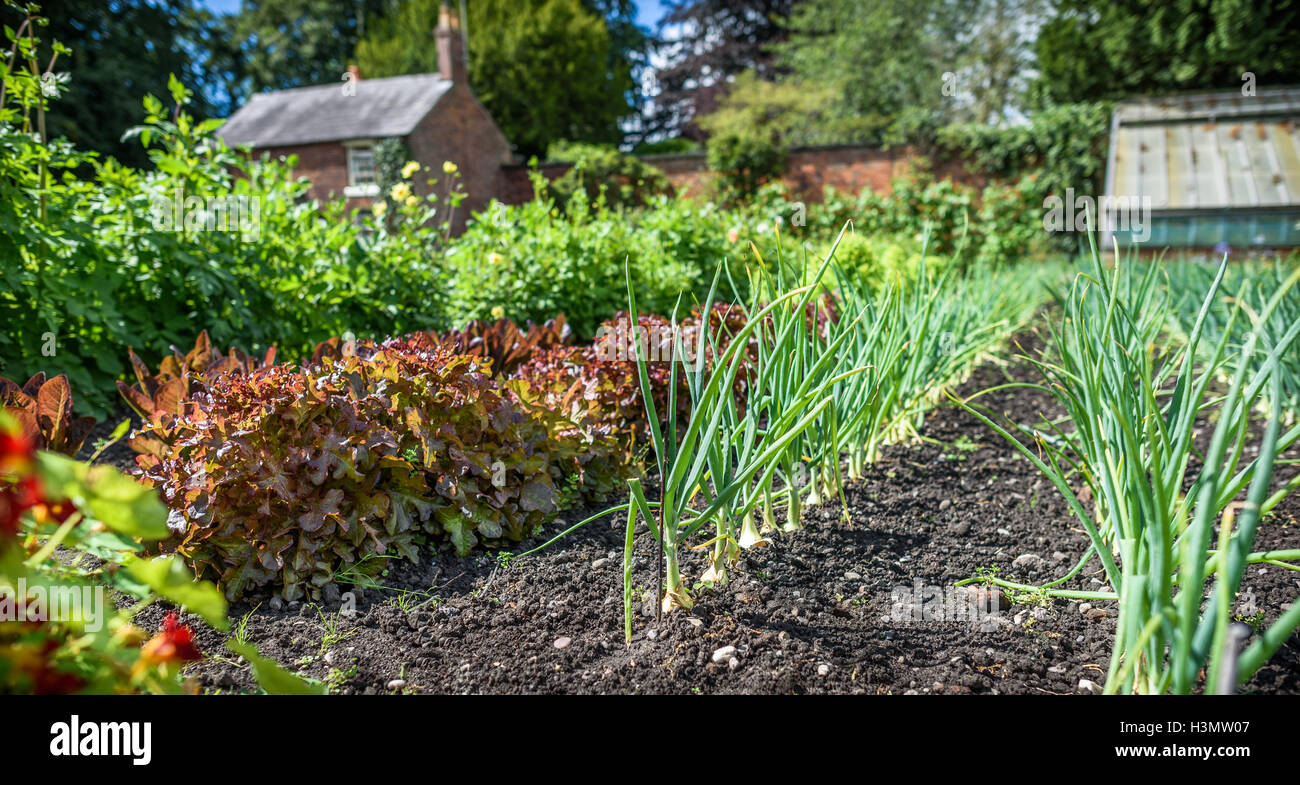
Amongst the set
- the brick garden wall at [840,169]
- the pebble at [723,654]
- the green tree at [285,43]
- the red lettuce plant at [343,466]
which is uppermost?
the green tree at [285,43]

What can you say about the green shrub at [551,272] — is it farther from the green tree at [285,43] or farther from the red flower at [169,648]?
the green tree at [285,43]

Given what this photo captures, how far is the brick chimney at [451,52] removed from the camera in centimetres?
1828

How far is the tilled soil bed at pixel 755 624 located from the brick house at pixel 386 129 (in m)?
16.7

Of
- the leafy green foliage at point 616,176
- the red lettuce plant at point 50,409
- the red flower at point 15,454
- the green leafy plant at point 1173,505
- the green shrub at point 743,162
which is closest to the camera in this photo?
the red flower at point 15,454

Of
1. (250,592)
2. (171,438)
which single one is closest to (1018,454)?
(250,592)

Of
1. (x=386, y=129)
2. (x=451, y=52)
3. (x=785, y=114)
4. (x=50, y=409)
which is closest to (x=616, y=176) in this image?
(x=386, y=129)

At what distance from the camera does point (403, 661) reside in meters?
1.45

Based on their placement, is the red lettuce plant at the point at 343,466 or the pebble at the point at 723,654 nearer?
the pebble at the point at 723,654

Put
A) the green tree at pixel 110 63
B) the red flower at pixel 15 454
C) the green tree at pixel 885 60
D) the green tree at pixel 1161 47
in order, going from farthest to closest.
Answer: the green tree at pixel 885 60 → the green tree at pixel 110 63 → the green tree at pixel 1161 47 → the red flower at pixel 15 454

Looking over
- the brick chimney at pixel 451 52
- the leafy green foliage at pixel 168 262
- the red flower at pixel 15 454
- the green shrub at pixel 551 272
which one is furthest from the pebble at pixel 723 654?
the brick chimney at pixel 451 52

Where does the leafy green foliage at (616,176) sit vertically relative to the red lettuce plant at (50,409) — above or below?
above

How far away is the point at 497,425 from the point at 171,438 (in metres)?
0.90

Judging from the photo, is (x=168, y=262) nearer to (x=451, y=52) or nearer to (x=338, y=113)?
(x=451, y=52)

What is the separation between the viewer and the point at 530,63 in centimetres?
2377
